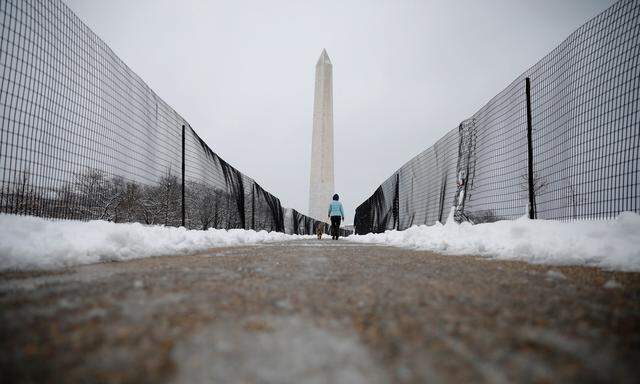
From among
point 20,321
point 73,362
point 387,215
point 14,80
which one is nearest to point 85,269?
point 20,321

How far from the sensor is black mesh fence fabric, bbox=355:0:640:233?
5363mm

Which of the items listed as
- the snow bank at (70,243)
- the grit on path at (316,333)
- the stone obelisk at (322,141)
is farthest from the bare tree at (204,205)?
the stone obelisk at (322,141)

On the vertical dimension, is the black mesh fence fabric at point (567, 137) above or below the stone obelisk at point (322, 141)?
below

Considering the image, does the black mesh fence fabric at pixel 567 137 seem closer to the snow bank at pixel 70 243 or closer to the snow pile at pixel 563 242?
the snow pile at pixel 563 242

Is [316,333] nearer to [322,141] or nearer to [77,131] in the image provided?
[77,131]

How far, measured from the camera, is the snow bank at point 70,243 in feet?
10.1

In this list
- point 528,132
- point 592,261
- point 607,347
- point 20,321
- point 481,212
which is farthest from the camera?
point 481,212

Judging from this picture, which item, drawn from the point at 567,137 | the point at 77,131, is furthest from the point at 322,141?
the point at 77,131

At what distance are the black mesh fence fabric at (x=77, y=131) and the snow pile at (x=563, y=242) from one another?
6055 millimetres

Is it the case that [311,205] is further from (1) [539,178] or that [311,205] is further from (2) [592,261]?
(2) [592,261]

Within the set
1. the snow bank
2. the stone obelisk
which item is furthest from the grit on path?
the stone obelisk

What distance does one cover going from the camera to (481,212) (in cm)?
882

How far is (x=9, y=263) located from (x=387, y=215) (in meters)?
17.3

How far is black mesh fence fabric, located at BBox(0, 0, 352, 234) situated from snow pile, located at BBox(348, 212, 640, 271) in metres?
6.06
